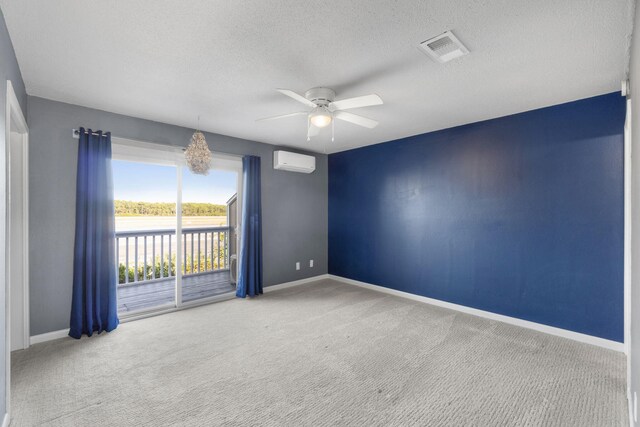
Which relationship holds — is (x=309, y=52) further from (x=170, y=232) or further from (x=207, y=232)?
(x=170, y=232)

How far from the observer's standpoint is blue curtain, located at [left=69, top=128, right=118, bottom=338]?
3.00 m

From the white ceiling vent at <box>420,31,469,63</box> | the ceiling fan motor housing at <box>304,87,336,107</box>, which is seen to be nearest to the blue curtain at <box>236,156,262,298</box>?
the ceiling fan motor housing at <box>304,87,336,107</box>

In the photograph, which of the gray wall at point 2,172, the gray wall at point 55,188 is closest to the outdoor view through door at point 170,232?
the gray wall at point 55,188

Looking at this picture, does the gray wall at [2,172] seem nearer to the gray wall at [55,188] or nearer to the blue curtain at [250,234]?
the gray wall at [55,188]

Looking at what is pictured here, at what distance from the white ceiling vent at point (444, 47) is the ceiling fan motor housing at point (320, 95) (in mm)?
867

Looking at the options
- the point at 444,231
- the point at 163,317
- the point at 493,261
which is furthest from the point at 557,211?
the point at 163,317

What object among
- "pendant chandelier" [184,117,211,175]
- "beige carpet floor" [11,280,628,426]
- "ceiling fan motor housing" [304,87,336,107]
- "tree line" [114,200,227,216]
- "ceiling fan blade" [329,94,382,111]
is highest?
"ceiling fan motor housing" [304,87,336,107]

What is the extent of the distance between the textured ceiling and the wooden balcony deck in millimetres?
2551

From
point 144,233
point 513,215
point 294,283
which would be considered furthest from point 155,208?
point 513,215

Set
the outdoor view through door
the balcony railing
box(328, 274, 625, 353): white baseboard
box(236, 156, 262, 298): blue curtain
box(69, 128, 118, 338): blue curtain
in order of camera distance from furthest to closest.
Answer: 1. the balcony railing
2. box(236, 156, 262, 298): blue curtain
3. the outdoor view through door
4. box(69, 128, 118, 338): blue curtain
5. box(328, 274, 625, 353): white baseboard

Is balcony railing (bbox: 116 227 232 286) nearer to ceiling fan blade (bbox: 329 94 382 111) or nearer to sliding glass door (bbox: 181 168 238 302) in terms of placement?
sliding glass door (bbox: 181 168 238 302)

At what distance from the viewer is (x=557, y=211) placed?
303cm

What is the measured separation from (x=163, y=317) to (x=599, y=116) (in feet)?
17.0

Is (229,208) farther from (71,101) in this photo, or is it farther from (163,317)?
(71,101)
